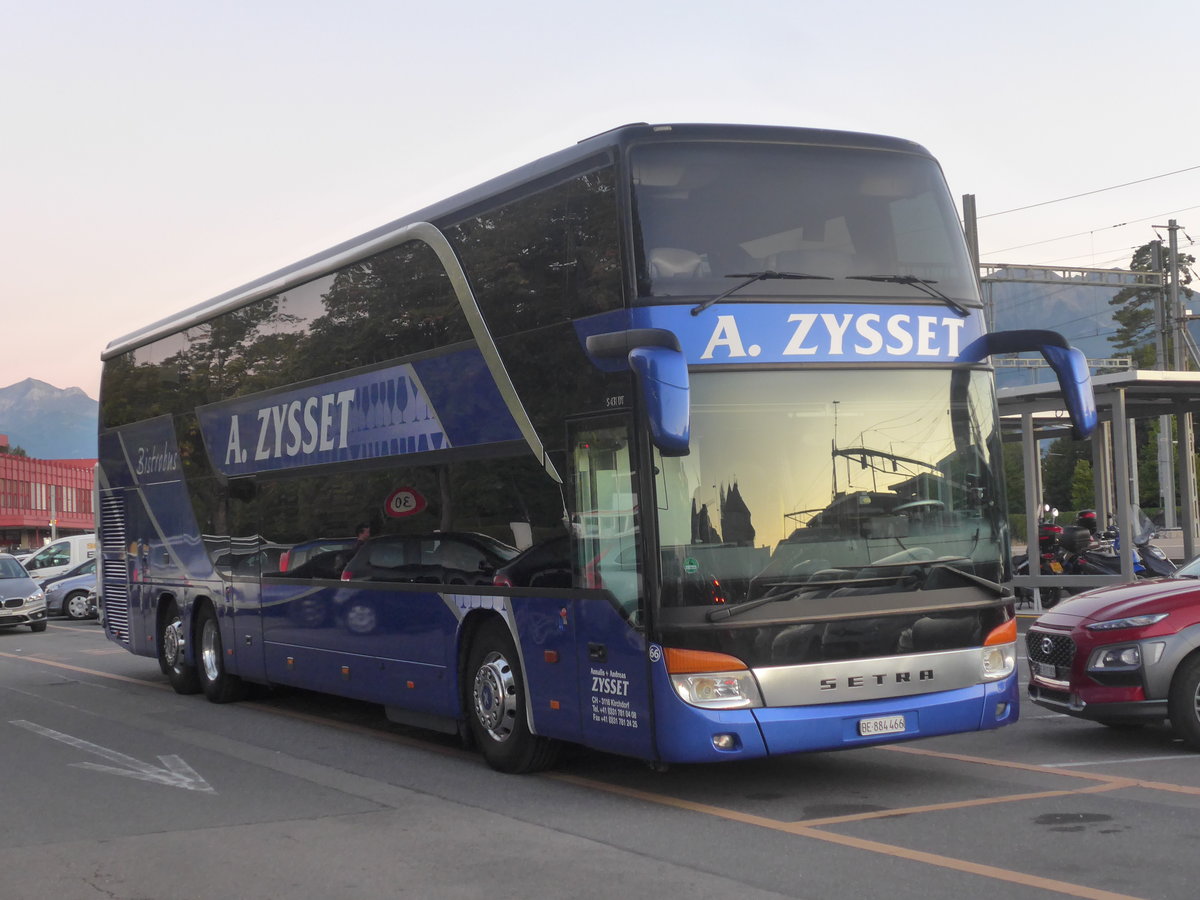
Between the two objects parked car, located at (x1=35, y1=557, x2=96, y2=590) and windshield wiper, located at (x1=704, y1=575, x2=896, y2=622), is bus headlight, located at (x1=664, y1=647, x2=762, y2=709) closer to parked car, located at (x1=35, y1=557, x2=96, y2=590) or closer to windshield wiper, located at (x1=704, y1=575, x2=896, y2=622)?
windshield wiper, located at (x1=704, y1=575, x2=896, y2=622)

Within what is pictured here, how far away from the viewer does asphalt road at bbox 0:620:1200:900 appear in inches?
262

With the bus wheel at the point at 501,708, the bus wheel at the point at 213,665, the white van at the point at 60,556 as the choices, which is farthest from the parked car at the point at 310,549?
the white van at the point at 60,556

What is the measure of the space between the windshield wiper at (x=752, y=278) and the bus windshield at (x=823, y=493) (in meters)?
0.40

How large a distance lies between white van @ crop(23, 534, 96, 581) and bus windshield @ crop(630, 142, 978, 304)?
107 ft

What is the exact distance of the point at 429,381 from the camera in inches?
417

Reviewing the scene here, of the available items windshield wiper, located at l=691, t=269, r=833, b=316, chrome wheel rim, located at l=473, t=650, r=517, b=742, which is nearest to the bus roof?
windshield wiper, located at l=691, t=269, r=833, b=316

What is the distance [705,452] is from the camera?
27.0ft

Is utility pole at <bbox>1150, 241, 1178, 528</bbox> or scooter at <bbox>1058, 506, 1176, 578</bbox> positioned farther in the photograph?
utility pole at <bbox>1150, 241, 1178, 528</bbox>

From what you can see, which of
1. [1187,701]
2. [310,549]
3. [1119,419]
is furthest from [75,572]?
[1187,701]

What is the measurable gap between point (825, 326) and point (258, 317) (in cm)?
717

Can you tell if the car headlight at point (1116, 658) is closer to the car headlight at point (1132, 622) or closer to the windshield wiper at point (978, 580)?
the car headlight at point (1132, 622)

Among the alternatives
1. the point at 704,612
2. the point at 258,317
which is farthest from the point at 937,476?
the point at 258,317

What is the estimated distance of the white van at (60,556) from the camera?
38.5 meters

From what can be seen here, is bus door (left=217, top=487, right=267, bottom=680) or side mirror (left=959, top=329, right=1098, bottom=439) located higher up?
side mirror (left=959, top=329, right=1098, bottom=439)
